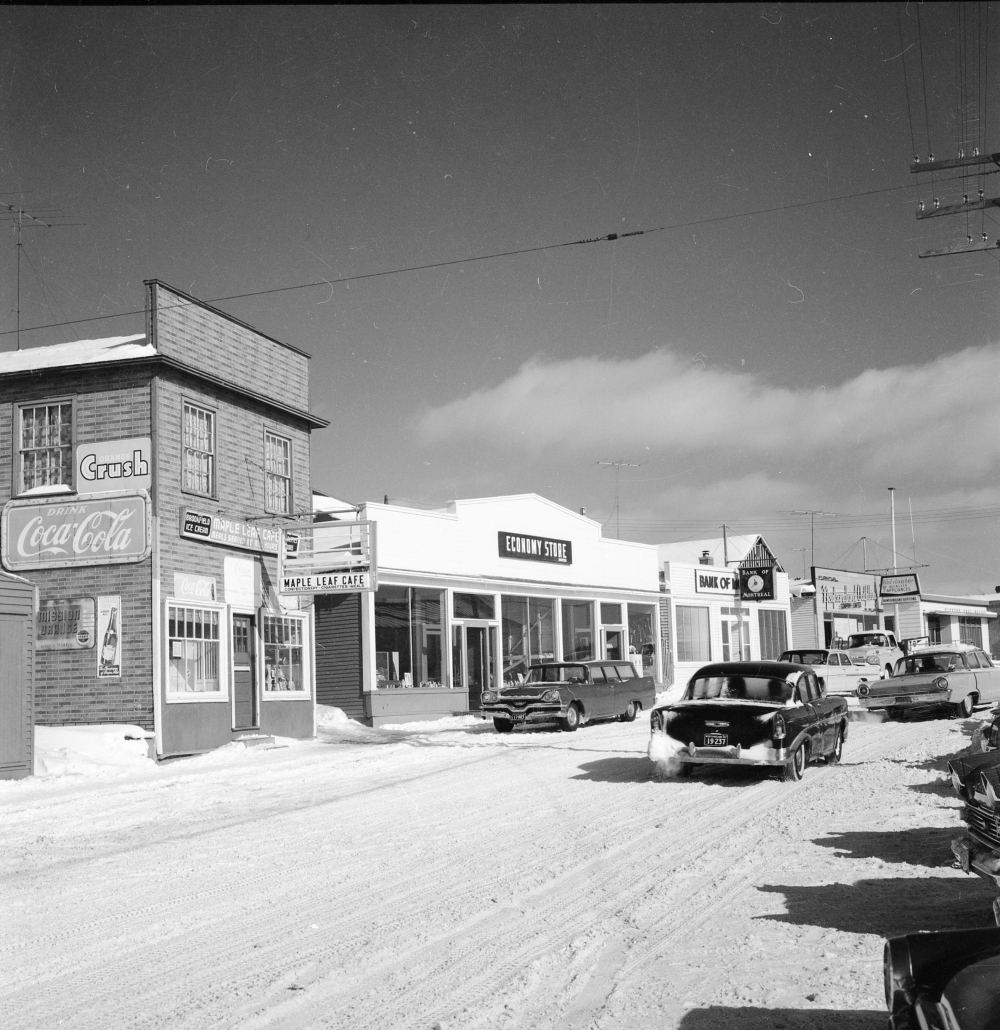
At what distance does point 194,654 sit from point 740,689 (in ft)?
35.5

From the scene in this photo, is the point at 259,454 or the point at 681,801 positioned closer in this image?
the point at 681,801

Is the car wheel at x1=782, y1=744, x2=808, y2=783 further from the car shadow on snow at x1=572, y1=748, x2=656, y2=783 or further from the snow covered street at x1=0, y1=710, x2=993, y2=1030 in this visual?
the car shadow on snow at x1=572, y1=748, x2=656, y2=783

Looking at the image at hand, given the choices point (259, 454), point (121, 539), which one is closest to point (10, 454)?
point (121, 539)

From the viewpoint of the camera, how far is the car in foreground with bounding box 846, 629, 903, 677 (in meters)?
34.6

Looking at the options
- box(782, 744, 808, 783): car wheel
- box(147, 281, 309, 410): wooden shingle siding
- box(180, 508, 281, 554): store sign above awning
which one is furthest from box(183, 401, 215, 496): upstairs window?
box(782, 744, 808, 783): car wheel

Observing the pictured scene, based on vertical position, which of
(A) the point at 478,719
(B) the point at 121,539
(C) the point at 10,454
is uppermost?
(C) the point at 10,454

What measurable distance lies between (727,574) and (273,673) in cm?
2952

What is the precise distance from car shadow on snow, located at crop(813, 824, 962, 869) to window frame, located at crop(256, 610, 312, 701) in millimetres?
15239

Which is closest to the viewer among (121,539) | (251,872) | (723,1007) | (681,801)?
(723,1007)

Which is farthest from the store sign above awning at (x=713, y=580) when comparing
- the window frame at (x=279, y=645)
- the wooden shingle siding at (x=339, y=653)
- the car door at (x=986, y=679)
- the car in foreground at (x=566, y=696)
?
the window frame at (x=279, y=645)

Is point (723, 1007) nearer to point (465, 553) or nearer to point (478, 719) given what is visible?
point (478, 719)

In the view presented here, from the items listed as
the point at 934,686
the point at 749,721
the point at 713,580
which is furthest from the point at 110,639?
the point at 713,580

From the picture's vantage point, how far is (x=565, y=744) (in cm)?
2139

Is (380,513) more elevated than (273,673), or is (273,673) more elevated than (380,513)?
(380,513)
